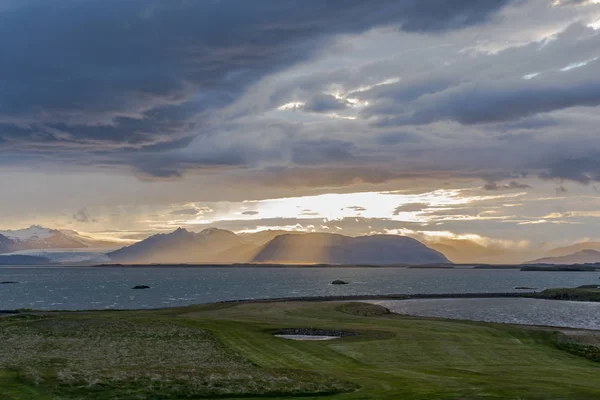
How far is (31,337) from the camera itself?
59969 mm

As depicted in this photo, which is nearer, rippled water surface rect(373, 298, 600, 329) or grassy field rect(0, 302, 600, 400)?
grassy field rect(0, 302, 600, 400)

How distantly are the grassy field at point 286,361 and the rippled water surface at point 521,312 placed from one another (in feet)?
80.7

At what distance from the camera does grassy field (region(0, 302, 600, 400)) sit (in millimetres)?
33594

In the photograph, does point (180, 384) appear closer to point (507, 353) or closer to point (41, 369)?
point (41, 369)

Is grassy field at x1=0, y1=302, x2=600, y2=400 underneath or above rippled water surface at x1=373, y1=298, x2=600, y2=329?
above

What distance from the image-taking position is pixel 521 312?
116 metres

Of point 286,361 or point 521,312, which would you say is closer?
point 286,361

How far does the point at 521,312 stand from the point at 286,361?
81.1 meters

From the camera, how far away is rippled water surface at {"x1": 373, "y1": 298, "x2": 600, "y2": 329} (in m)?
97.9

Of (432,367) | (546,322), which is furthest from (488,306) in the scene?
(432,367)

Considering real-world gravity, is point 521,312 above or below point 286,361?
below

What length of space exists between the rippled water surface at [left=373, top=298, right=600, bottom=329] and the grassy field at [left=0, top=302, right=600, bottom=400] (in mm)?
24585

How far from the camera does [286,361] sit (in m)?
48.3

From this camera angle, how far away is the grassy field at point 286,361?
33.6m
